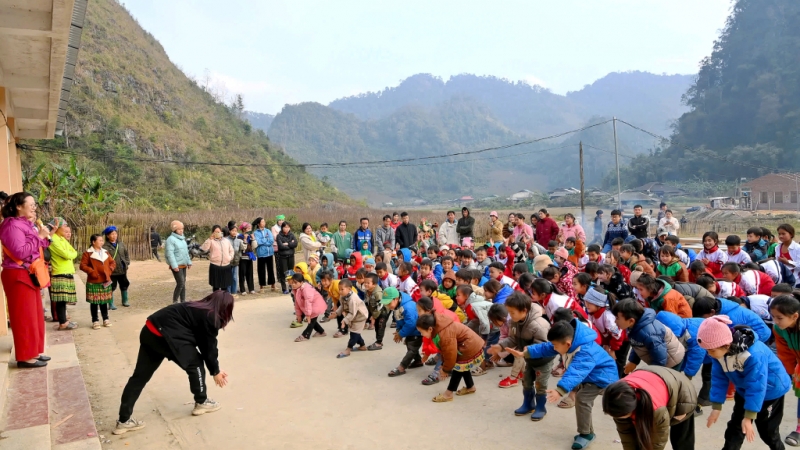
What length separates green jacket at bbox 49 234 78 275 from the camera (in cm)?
769

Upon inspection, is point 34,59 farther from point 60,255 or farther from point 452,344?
point 452,344

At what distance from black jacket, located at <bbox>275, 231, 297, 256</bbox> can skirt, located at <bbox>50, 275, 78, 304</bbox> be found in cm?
433

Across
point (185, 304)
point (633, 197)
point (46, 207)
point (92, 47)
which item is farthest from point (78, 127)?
point (633, 197)

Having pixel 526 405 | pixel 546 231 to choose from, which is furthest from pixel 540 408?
pixel 546 231

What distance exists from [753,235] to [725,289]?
2.59 m

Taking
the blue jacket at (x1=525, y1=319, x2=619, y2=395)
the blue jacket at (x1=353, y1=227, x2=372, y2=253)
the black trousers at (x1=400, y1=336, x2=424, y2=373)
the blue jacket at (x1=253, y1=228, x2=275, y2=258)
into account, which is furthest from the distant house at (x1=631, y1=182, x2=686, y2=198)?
the blue jacket at (x1=525, y1=319, x2=619, y2=395)

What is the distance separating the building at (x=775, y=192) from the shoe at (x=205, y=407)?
40.4 meters

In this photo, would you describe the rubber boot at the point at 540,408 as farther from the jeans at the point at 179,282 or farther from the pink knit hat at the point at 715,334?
the jeans at the point at 179,282

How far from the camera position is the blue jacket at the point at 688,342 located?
15.6 ft

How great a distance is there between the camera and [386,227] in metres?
11.8

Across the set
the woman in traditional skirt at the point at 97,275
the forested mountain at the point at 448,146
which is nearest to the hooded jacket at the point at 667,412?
the woman in traditional skirt at the point at 97,275

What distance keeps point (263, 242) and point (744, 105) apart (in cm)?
6432

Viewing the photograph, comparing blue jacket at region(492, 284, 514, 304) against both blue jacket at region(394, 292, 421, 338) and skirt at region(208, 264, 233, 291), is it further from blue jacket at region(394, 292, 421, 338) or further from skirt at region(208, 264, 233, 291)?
skirt at region(208, 264, 233, 291)

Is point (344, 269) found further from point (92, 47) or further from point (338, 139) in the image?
point (338, 139)
